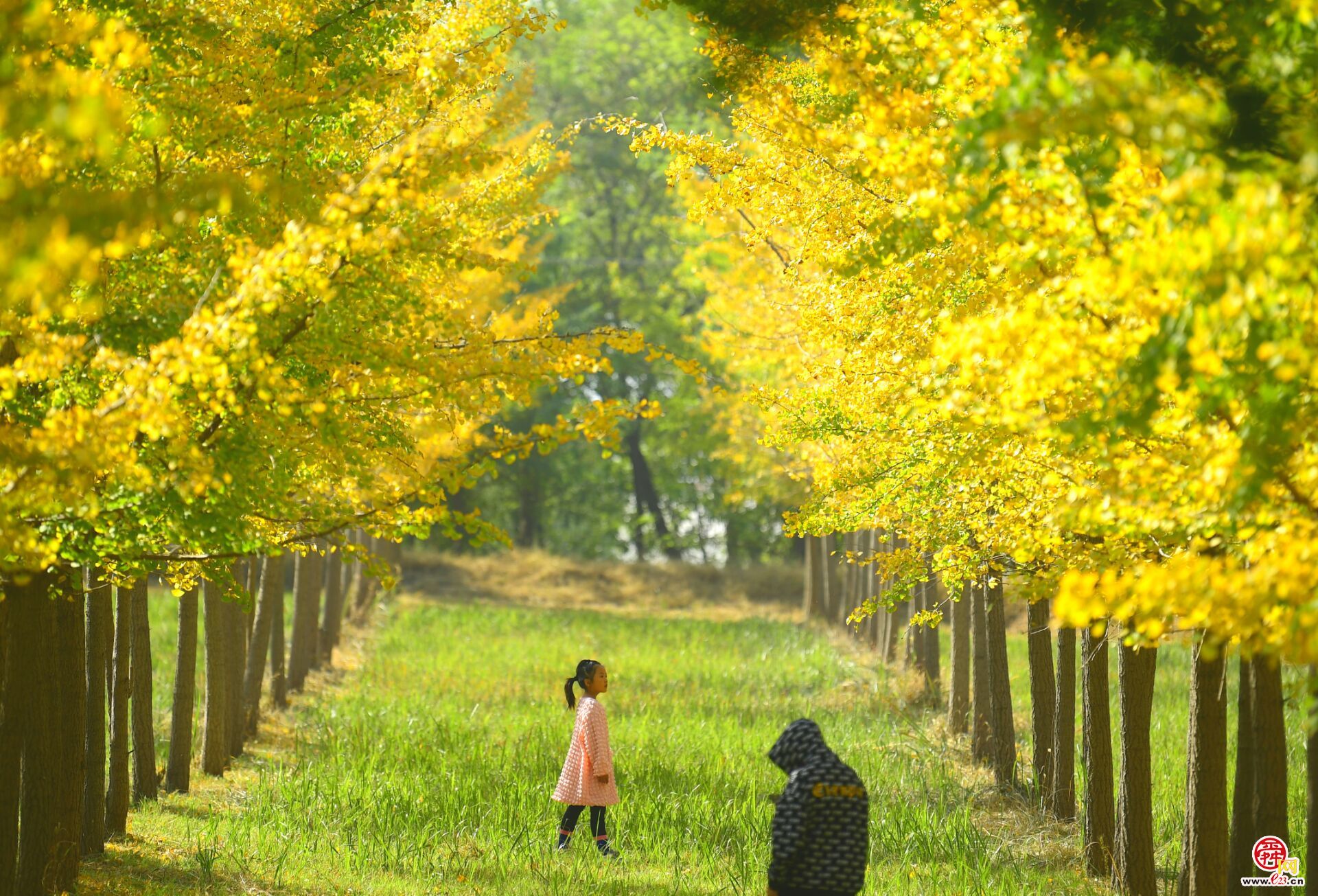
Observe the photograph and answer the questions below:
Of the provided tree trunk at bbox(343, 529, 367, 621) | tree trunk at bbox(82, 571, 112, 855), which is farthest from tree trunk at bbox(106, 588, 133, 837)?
tree trunk at bbox(343, 529, 367, 621)

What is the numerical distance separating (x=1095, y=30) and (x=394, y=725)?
1075 cm

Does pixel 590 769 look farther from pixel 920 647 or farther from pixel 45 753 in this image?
pixel 920 647

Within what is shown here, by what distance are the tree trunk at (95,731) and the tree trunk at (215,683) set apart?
8.24 feet

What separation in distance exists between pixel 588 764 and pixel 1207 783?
3718mm

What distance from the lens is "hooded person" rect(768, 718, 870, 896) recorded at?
5.36 m

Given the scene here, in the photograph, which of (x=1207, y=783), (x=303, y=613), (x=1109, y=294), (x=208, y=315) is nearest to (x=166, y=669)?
(x=303, y=613)

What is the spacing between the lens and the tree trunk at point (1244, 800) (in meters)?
7.28

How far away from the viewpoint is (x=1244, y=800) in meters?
7.39

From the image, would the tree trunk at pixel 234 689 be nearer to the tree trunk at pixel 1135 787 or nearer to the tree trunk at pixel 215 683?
the tree trunk at pixel 215 683

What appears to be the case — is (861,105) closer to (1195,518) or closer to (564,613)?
(1195,518)

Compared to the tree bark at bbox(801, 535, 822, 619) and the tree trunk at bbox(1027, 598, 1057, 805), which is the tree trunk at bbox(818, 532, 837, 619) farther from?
the tree trunk at bbox(1027, 598, 1057, 805)

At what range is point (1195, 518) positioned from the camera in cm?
437

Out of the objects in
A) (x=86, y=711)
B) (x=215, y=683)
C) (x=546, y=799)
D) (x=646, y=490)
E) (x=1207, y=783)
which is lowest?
(x=546, y=799)

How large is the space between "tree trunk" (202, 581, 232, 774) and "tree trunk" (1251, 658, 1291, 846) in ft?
26.8
